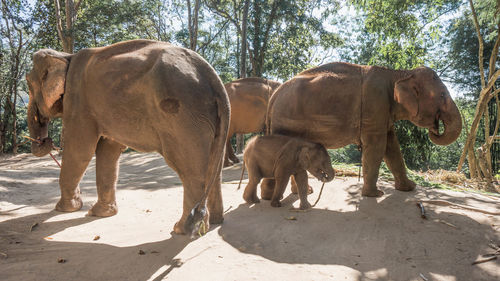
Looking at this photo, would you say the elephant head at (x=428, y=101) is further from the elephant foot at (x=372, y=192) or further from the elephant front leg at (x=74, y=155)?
the elephant front leg at (x=74, y=155)

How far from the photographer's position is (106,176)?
430 cm

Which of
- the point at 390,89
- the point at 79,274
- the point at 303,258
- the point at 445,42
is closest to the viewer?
the point at 79,274

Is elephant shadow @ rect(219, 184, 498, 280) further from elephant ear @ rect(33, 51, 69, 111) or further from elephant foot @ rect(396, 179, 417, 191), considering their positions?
elephant ear @ rect(33, 51, 69, 111)

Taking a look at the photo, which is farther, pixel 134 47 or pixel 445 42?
pixel 445 42

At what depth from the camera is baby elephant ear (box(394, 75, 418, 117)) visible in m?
4.50

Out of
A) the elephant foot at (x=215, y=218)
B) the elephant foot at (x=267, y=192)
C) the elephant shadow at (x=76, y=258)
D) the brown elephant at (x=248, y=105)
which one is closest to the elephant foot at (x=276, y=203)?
the elephant foot at (x=267, y=192)

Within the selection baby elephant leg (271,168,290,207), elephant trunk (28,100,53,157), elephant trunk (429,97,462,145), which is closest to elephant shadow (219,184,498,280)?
baby elephant leg (271,168,290,207)

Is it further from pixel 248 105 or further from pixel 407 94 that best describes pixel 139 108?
pixel 248 105

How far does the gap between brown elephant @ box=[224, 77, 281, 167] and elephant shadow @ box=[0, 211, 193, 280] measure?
590cm

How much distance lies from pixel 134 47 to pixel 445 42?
21757 millimetres

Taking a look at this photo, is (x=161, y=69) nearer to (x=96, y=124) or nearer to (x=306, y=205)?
(x=96, y=124)

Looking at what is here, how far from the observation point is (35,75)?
13.4 ft

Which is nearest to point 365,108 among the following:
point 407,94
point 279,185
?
point 407,94

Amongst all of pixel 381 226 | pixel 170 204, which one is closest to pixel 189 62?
pixel 170 204
